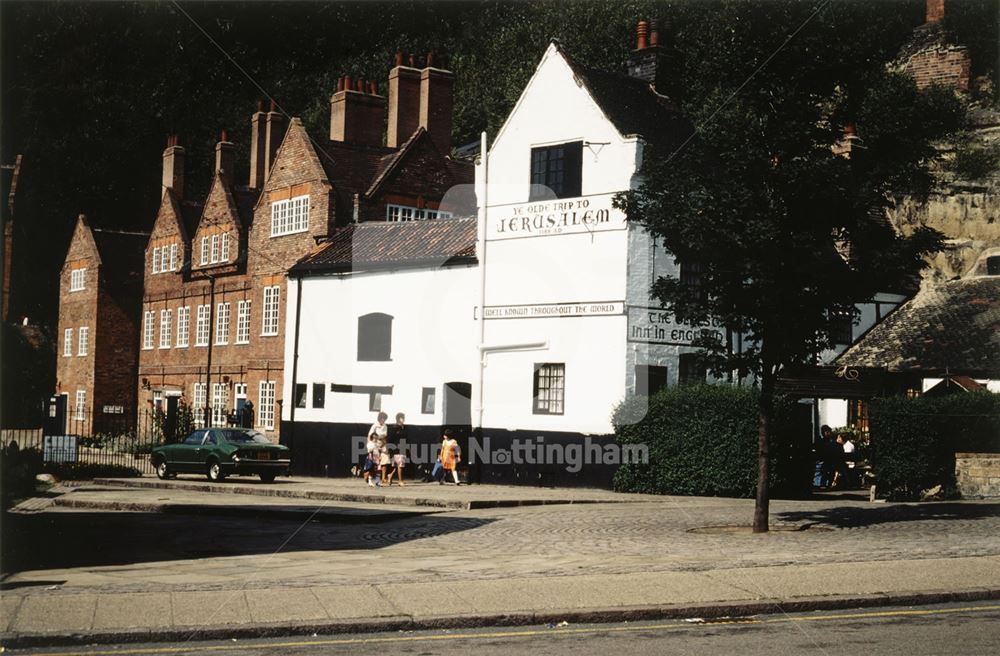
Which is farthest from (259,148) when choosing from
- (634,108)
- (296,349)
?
(634,108)

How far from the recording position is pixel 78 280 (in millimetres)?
59719

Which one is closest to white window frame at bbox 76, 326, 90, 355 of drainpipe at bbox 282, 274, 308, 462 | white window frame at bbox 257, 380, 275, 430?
white window frame at bbox 257, 380, 275, 430

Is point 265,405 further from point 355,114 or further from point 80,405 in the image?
point 80,405

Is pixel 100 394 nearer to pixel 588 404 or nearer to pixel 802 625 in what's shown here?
pixel 588 404

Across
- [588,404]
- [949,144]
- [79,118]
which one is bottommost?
[588,404]

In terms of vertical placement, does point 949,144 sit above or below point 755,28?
above

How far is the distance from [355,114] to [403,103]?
6.11ft

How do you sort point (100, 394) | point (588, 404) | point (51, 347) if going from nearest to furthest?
point (588, 404), point (100, 394), point (51, 347)

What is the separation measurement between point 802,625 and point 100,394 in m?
49.6

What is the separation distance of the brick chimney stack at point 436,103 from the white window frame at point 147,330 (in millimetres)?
17366

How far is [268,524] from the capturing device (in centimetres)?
2166

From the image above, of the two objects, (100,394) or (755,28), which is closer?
(755,28)

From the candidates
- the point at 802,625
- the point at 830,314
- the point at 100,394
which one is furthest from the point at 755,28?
the point at 100,394

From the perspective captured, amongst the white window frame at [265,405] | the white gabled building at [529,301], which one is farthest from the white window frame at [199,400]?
the white gabled building at [529,301]
